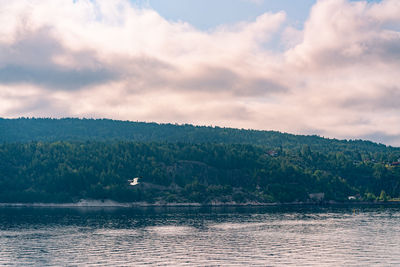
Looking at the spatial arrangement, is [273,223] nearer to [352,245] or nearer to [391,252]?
[352,245]

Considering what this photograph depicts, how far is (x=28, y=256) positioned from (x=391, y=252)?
288 feet

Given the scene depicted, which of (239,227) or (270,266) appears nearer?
(270,266)

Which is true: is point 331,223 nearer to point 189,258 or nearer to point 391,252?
point 391,252

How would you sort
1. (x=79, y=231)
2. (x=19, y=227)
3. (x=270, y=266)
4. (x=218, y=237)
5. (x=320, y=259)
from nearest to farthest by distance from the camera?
(x=270, y=266) < (x=320, y=259) < (x=218, y=237) < (x=79, y=231) < (x=19, y=227)

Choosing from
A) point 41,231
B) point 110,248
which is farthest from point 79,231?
point 110,248

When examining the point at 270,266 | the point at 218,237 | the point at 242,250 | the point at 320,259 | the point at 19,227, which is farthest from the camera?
the point at 19,227

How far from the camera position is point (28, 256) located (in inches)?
4776

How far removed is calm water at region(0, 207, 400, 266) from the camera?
115 metres

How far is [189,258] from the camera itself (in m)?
119

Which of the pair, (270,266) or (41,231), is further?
(41,231)

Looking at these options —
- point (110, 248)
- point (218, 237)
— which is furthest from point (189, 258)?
point (218, 237)

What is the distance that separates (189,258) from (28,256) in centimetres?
3879

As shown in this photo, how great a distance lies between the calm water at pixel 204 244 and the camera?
378 feet

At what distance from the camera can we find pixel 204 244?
14025 cm
